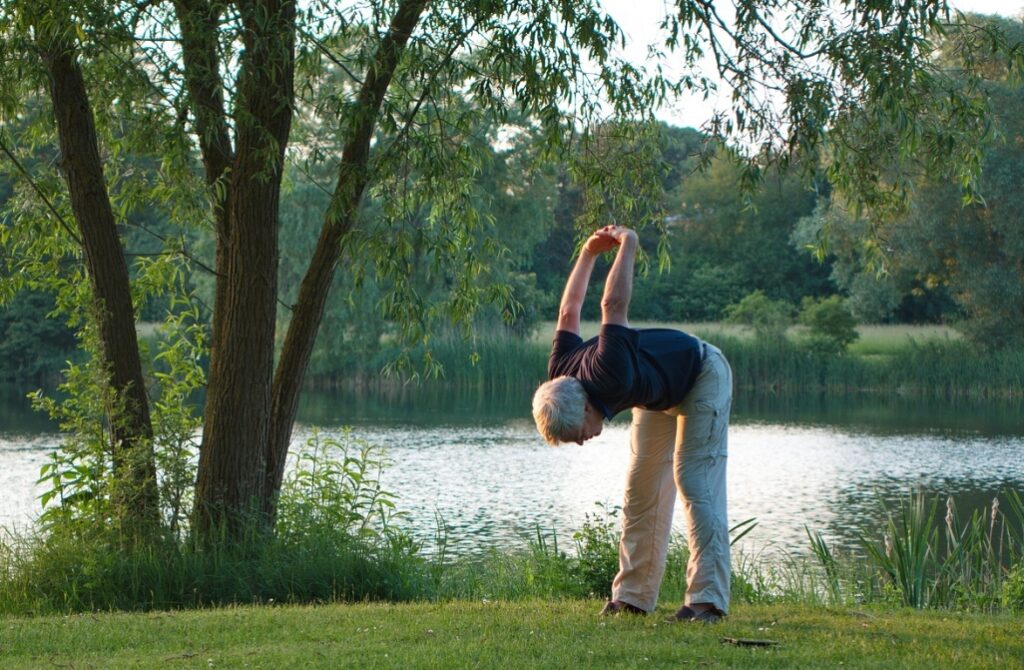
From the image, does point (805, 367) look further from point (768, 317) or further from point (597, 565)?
point (597, 565)

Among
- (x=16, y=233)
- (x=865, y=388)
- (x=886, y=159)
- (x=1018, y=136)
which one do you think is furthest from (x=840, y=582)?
(x=865, y=388)

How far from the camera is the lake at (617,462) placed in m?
13.5

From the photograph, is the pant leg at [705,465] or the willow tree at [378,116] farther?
the willow tree at [378,116]

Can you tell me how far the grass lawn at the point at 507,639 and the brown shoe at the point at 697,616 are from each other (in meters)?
0.06

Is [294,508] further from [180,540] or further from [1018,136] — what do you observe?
[1018,136]

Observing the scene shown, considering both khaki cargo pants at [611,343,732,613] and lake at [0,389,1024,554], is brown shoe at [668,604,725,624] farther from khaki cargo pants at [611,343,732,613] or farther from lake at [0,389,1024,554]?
lake at [0,389,1024,554]

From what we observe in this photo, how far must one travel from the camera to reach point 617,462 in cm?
1873

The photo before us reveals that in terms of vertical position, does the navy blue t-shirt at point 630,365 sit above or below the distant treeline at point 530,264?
below

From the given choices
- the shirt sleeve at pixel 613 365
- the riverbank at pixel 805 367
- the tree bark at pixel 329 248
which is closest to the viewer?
the shirt sleeve at pixel 613 365

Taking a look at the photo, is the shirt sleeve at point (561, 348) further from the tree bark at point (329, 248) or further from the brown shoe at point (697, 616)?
the tree bark at point (329, 248)

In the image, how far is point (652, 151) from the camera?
8.60 metres

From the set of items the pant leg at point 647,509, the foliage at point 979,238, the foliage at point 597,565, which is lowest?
the foliage at point 597,565

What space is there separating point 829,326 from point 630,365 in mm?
28666

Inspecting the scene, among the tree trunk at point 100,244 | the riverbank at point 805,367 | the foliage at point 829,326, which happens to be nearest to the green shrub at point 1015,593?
the tree trunk at point 100,244
